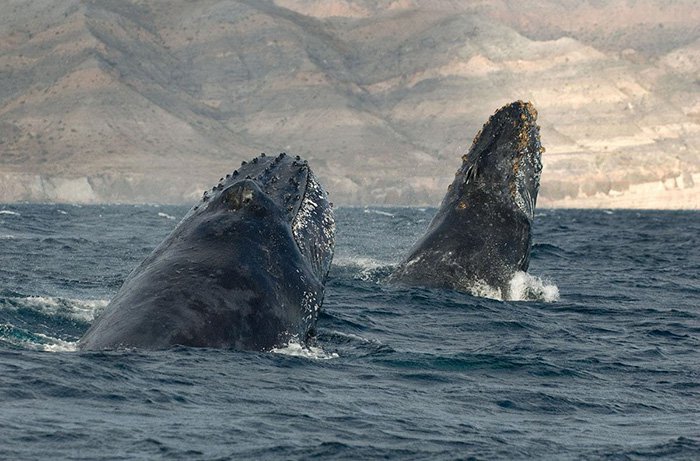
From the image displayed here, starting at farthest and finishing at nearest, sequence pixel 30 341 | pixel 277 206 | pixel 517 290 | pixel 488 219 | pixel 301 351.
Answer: pixel 517 290
pixel 488 219
pixel 30 341
pixel 277 206
pixel 301 351

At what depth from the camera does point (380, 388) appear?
9.87 meters

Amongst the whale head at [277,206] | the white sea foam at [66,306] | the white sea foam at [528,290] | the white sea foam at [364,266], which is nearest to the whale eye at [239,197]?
the whale head at [277,206]

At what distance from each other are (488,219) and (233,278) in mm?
7074

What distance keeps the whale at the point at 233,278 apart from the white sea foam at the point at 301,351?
51 millimetres

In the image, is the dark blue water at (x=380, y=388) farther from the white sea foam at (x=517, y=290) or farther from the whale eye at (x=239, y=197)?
the whale eye at (x=239, y=197)

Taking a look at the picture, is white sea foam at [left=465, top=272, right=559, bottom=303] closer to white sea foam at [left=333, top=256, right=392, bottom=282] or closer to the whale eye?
white sea foam at [left=333, top=256, right=392, bottom=282]

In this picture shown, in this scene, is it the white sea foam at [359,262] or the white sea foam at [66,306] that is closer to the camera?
the white sea foam at [66,306]

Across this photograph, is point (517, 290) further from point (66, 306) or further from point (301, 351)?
point (301, 351)

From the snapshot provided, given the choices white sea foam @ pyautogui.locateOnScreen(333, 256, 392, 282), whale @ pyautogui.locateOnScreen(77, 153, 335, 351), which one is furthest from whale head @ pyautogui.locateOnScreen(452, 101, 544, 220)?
whale @ pyautogui.locateOnScreen(77, 153, 335, 351)

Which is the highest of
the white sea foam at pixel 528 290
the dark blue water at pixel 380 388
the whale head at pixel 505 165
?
the whale head at pixel 505 165

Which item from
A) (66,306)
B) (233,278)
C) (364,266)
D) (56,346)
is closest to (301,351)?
(233,278)

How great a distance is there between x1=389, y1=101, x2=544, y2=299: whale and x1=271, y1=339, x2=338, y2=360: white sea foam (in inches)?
216

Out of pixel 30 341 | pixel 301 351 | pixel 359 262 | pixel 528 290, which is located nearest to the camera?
pixel 301 351

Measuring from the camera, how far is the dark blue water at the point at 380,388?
25.7 ft
